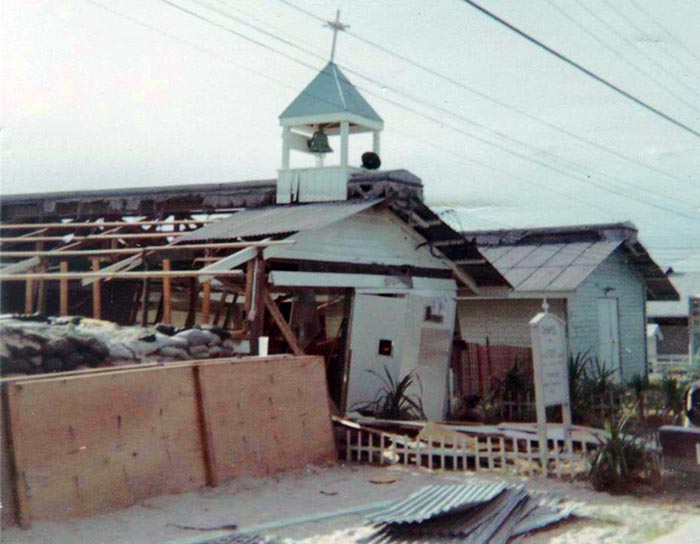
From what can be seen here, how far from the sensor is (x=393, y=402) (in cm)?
1414

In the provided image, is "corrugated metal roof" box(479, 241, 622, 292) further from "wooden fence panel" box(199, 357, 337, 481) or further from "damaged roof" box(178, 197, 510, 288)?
"wooden fence panel" box(199, 357, 337, 481)

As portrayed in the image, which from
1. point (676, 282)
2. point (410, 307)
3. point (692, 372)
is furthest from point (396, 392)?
point (676, 282)

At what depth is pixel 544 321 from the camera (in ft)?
34.4

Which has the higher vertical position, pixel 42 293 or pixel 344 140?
pixel 344 140

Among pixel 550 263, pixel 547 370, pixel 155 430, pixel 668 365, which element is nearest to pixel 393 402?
pixel 547 370

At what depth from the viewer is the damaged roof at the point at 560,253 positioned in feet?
66.8

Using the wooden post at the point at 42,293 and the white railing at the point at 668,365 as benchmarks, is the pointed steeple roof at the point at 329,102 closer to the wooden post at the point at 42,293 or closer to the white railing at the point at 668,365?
the wooden post at the point at 42,293

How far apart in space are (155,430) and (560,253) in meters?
15.4

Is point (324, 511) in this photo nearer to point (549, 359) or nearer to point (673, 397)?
point (549, 359)

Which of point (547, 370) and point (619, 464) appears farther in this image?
point (547, 370)

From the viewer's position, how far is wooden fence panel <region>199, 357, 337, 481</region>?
9484 millimetres

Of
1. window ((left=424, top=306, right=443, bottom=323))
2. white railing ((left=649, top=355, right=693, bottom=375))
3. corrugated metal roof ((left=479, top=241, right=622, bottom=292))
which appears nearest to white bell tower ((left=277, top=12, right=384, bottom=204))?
window ((left=424, top=306, right=443, bottom=323))

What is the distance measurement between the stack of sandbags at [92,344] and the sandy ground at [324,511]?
8.10 ft

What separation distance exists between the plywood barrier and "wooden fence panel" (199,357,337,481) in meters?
0.01
